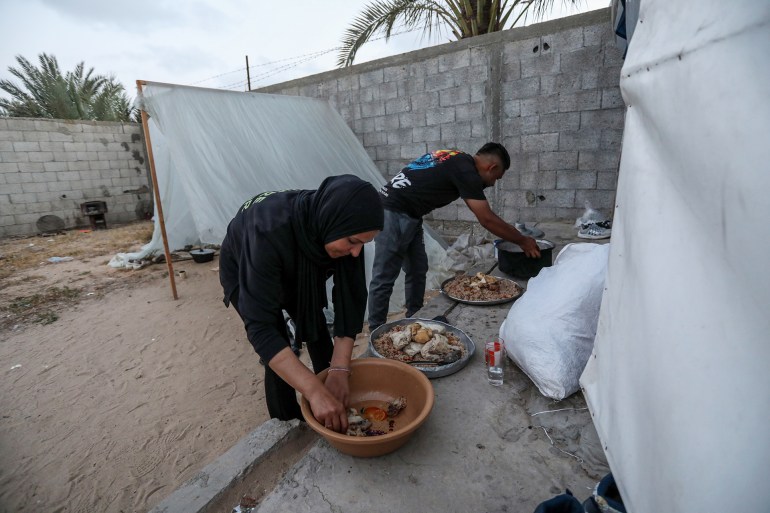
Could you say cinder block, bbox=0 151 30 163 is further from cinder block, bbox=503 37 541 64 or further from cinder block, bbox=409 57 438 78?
cinder block, bbox=503 37 541 64

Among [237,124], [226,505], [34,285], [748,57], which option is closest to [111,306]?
[34,285]

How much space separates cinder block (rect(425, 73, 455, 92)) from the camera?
486 centimetres

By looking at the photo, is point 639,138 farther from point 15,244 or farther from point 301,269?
point 15,244

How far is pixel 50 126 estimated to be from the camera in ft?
26.8

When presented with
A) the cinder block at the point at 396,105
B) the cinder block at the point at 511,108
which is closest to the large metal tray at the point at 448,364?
the cinder block at the point at 511,108

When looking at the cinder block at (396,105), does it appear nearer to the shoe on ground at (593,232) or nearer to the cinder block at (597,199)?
the cinder block at (597,199)

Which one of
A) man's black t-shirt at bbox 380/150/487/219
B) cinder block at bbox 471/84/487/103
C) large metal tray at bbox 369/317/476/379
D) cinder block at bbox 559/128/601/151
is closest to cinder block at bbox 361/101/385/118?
cinder block at bbox 471/84/487/103

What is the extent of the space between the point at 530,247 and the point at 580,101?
2378mm

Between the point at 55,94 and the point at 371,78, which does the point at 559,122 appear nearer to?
the point at 371,78

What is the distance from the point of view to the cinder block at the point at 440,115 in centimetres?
494

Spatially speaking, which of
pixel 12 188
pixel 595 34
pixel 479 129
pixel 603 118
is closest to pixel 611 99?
pixel 603 118

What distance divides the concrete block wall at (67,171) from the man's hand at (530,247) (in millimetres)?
9913

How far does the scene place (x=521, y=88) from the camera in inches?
175

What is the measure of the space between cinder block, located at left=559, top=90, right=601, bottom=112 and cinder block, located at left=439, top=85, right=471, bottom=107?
1.10 metres
